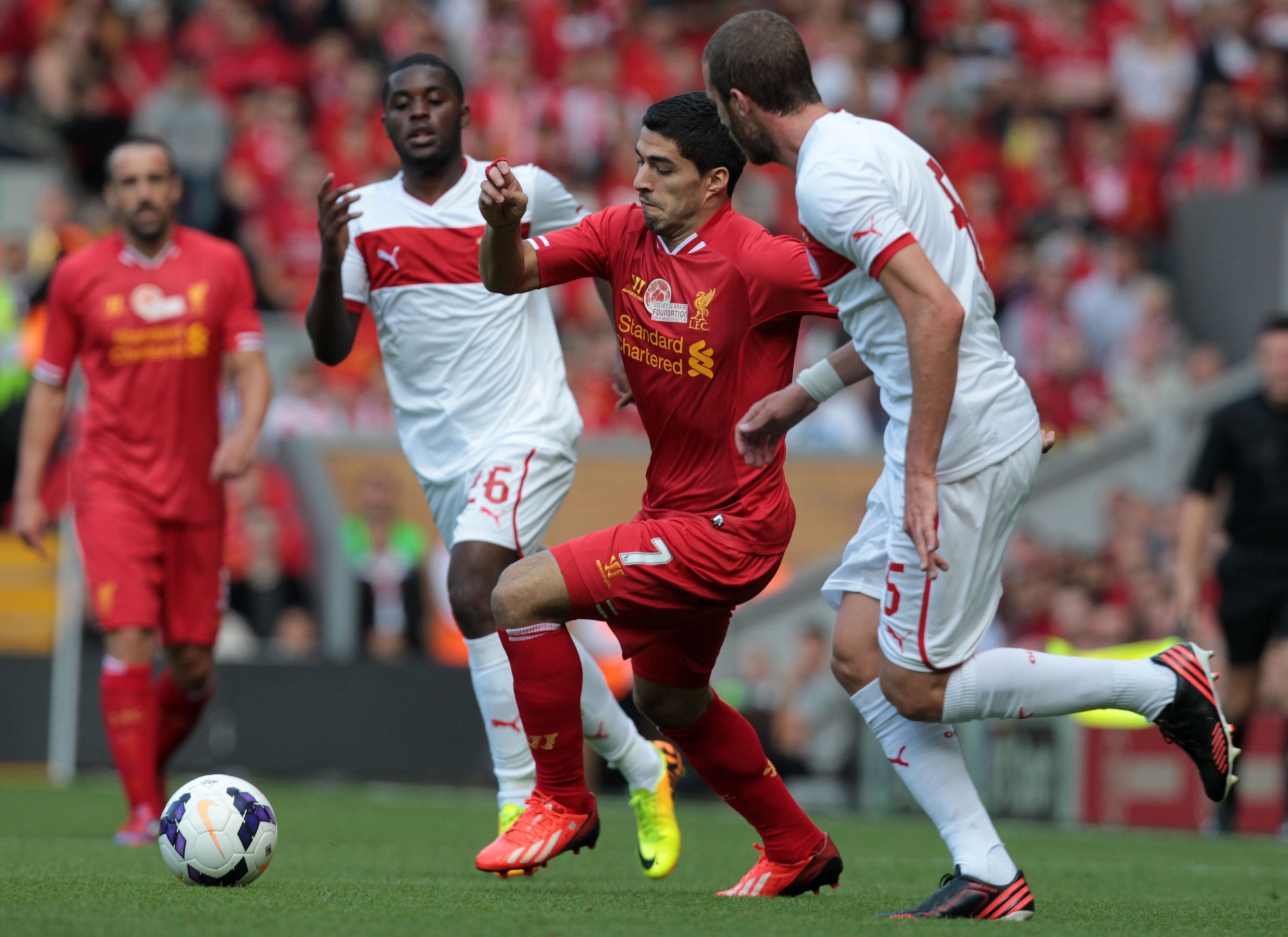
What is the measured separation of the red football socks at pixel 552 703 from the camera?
5.47m

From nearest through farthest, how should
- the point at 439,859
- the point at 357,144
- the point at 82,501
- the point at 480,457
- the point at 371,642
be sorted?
1. the point at 480,457
2. the point at 439,859
3. the point at 82,501
4. the point at 371,642
5. the point at 357,144

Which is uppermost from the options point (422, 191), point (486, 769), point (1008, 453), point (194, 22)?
point (194, 22)

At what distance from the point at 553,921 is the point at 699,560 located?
3.90 ft

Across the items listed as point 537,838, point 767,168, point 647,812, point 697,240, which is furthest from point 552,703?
point 767,168

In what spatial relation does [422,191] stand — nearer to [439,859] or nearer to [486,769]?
[439,859]

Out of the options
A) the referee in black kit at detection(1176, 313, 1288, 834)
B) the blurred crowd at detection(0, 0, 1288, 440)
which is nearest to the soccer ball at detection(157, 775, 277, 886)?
the referee in black kit at detection(1176, 313, 1288, 834)

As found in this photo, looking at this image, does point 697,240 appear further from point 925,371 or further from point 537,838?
point 537,838

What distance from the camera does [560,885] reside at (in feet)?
19.8

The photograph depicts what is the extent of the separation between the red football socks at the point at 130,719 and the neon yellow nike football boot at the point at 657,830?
2444 millimetres

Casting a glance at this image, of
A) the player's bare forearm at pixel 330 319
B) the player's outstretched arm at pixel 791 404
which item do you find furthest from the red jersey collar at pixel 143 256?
the player's outstretched arm at pixel 791 404

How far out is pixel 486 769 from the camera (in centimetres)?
1209

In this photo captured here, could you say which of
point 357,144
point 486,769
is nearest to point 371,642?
point 486,769

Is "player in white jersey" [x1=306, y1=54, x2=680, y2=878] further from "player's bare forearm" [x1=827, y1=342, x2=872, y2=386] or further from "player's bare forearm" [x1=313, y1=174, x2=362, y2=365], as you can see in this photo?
"player's bare forearm" [x1=827, y1=342, x2=872, y2=386]

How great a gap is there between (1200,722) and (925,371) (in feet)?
4.30
